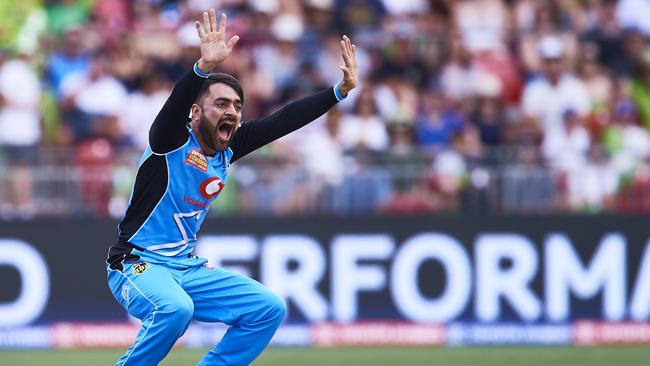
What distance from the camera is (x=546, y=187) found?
14883mm

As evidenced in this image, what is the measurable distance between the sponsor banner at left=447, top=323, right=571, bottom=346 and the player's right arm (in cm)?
730

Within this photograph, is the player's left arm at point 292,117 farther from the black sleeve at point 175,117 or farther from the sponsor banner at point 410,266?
the sponsor banner at point 410,266

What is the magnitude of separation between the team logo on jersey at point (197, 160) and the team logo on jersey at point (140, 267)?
78cm

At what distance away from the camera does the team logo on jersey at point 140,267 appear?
28.7ft

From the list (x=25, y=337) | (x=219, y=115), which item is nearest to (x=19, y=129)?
(x=25, y=337)

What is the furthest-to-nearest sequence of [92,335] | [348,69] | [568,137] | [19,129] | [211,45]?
[568,137] → [19,129] → [92,335] → [348,69] → [211,45]

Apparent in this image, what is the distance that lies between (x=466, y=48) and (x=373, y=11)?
1635 mm

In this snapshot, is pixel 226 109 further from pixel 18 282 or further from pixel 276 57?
pixel 276 57

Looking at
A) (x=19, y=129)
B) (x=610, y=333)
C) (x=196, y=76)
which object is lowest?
(x=610, y=333)

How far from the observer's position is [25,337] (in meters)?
14.5

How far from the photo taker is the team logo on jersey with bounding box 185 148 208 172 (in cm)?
870

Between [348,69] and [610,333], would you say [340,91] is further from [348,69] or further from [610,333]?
[610,333]

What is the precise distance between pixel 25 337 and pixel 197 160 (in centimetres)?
661

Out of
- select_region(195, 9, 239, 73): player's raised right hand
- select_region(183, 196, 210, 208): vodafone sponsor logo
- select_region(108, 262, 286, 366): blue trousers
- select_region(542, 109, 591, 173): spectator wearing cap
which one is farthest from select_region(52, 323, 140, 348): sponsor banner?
select_region(195, 9, 239, 73): player's raised right hand
